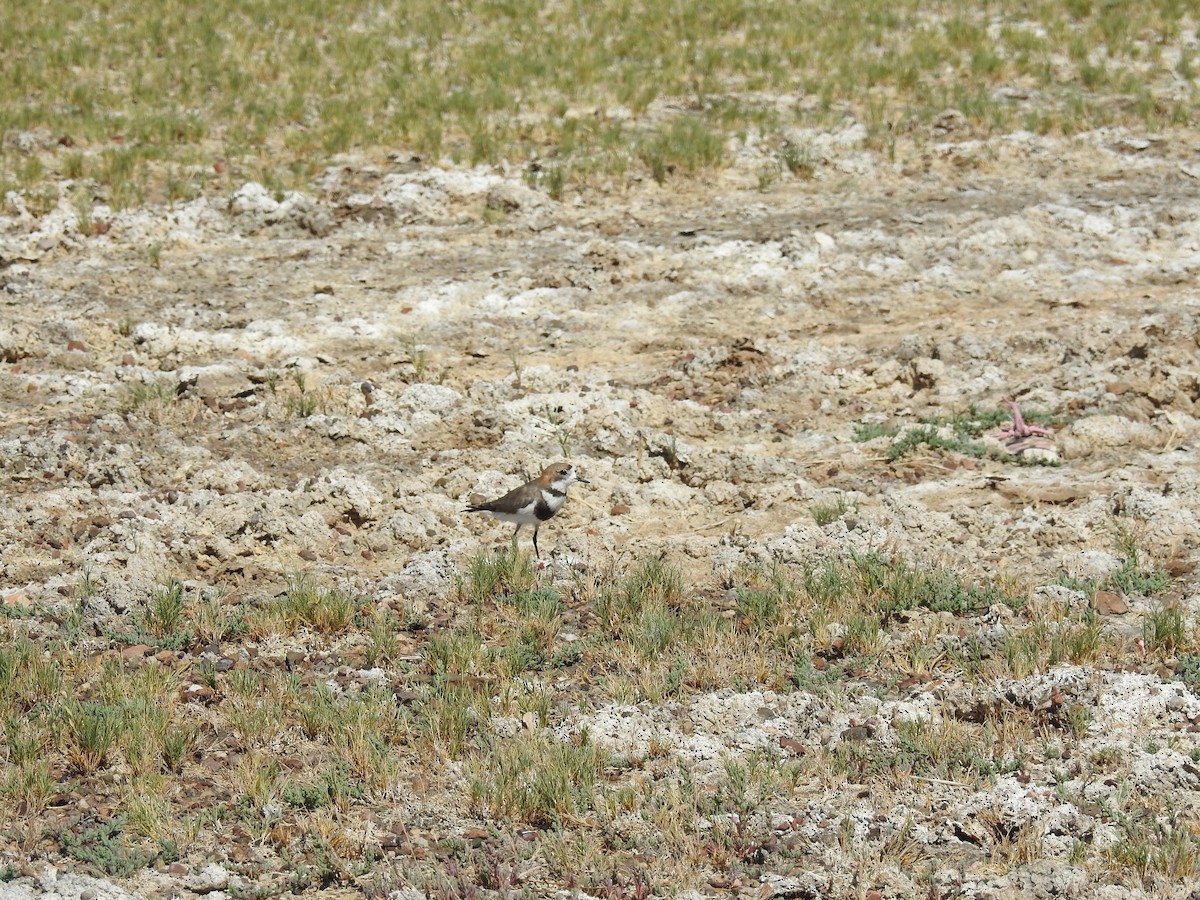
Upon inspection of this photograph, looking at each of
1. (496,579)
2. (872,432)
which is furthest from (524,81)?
(496,579)

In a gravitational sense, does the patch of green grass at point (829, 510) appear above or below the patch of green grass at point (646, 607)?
above

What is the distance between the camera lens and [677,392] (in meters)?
11.1

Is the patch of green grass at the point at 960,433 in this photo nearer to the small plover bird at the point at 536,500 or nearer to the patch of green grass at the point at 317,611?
the small plover bird at the point at 536,500

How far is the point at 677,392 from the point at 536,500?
265 cm

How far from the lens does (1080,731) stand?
6883 mm

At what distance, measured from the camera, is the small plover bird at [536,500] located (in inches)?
349

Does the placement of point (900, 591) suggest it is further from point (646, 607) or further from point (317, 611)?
point (317, 611)

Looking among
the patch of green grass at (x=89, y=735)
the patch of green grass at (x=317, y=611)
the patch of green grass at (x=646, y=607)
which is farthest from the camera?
the patch of green grass at (x=317, y=611)

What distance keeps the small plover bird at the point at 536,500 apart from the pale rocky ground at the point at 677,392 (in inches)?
13.2

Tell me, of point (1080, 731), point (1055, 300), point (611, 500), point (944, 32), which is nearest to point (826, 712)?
Result: point (1080, 731)

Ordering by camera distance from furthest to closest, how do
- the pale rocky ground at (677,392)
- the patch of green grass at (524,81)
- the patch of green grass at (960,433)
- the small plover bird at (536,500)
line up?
the patch of green grass at (524,81), the patch of green grass at (960,433), the small plover bird at (536,500), the pale rocky ground at (677,392)

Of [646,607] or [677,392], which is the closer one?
[646,607]

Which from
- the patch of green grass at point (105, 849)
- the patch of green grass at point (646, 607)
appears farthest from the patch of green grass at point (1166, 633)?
the patch of green grass at point (105, 849)

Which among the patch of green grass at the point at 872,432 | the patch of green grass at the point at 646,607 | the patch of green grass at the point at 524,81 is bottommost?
the patch of green grass at the point at 646,607
